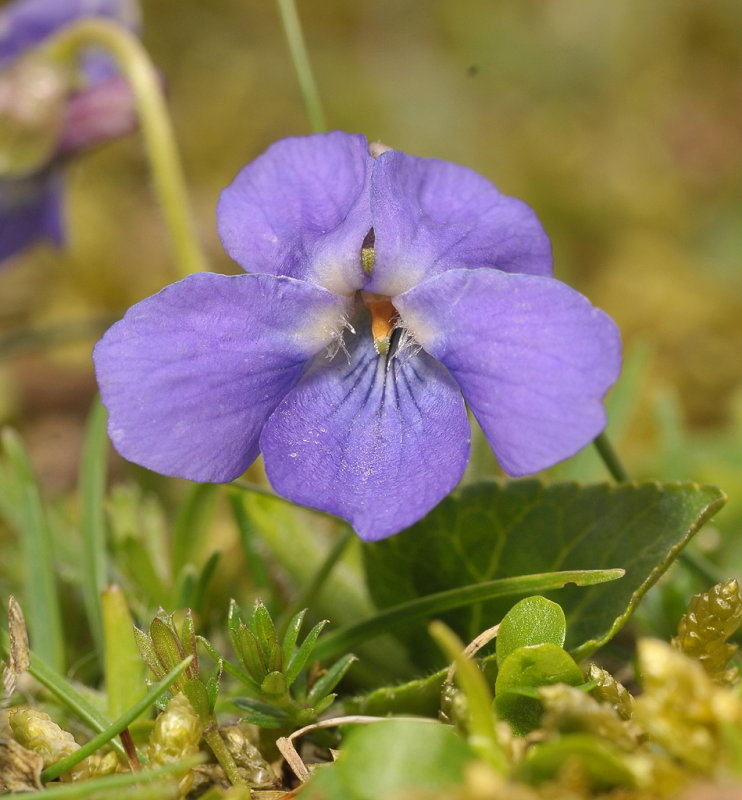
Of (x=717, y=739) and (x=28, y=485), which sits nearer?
(x=717, y=739)

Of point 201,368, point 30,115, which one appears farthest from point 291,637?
point 30,115

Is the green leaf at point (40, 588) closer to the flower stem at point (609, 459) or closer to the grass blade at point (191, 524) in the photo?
the grass blade at point (191, 524)

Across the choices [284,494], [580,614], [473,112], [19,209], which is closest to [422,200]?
[284,494]

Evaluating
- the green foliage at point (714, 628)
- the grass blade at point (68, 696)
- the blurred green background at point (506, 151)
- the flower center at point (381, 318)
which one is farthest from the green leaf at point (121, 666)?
the blurred green background at point (506, 151)

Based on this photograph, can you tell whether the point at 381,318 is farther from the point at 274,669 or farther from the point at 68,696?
the point at 68,696

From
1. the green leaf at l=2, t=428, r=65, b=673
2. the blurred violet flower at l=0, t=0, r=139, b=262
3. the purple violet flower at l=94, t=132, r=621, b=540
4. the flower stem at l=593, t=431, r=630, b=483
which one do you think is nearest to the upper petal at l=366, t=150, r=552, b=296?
the purple violet flower at l=94, t=132, r=621, b=540

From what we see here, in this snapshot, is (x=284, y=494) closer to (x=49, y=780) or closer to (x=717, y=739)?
(x=49, y=780)
